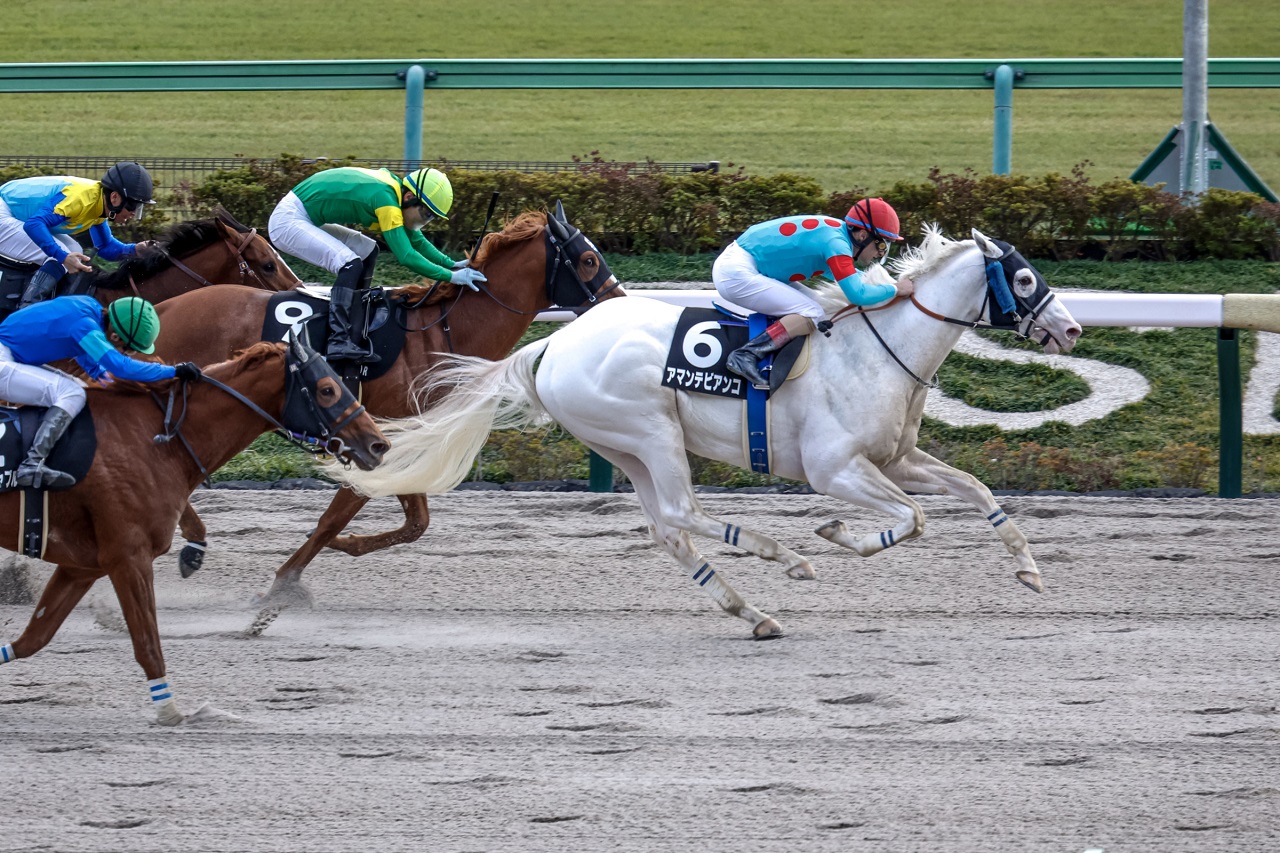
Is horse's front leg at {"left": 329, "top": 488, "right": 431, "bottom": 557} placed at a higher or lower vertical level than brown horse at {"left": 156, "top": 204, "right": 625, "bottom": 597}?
lower

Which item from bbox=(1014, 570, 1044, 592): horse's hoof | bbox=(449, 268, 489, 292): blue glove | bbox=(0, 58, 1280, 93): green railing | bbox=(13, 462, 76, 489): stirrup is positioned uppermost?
bbox=(0, 58, 1280, 93): green railing

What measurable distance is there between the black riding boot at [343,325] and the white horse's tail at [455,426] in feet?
1.50

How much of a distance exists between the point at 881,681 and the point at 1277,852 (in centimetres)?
159

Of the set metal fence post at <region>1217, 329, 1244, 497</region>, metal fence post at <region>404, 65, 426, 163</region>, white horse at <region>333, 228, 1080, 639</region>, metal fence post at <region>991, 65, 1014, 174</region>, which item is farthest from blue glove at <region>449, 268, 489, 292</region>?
metal fence post at <region>991, 65, 1014, 174</region>

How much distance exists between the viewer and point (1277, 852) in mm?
3855

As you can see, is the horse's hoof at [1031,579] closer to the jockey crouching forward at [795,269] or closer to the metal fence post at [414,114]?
the jockey crouching forward at [795,269]

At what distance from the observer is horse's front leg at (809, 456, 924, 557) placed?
5.81 m

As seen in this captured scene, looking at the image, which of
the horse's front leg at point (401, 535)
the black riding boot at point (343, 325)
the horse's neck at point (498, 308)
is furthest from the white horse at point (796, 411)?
the horse's neck at point (498, 308)

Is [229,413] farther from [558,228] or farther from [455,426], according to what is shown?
[558,228]

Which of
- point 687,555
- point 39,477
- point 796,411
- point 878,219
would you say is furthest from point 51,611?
point 878,219

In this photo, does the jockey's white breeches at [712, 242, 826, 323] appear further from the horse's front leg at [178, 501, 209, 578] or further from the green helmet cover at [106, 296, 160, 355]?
the horse's front leg at [178, 501, 209, 578]

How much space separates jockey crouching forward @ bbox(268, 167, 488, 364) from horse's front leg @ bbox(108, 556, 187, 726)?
6.19 ft

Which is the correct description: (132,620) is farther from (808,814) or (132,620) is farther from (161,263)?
(161,263)

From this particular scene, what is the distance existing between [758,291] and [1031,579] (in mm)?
1471
